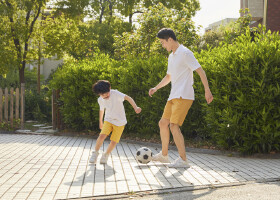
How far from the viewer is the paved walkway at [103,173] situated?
203 inches

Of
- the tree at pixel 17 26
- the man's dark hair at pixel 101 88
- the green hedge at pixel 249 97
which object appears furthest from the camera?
the tree at pixel 17 26

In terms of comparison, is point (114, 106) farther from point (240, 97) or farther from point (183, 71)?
point (240, 97)

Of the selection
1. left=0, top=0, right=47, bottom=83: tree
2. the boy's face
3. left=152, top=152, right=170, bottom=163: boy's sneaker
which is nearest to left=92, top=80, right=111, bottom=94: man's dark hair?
the boy's face

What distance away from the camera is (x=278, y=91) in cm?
766

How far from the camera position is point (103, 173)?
621 centimetres

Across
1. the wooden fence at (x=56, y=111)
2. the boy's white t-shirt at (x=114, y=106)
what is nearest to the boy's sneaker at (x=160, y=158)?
the boy's white t-shirt at (x=114, y=106)

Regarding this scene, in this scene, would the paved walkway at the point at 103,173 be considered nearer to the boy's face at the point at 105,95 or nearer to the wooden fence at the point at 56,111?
the boy's face at the point at 105,95

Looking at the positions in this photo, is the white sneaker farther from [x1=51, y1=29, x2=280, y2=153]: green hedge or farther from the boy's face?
[x1=51, y1=29, x2=280, y2=153]: green hedge

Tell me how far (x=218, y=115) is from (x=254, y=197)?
374 cm

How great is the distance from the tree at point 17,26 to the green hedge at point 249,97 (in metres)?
14.3

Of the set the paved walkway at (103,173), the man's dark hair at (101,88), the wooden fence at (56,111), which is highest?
the man's dark hair at (101,88)

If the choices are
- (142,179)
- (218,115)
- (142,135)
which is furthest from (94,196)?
(142,135)

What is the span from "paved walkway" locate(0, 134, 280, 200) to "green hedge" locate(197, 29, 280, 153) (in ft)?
1.54

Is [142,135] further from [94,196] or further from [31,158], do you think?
[94,196]
